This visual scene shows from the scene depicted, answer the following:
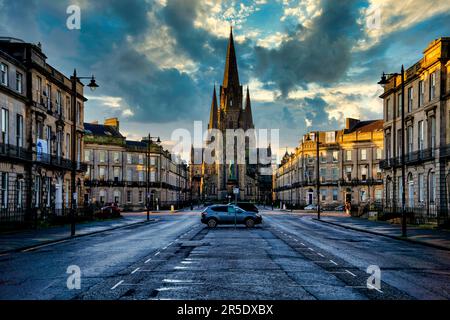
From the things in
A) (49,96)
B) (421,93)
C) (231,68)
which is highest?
(231,68)

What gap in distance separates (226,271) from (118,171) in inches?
2980

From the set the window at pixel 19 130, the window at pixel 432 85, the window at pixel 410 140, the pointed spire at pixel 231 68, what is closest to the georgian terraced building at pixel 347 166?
the window at pixel 410 140

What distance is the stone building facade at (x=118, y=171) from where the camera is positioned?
83.2 m

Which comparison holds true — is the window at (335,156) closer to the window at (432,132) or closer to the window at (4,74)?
the window at (432,132)

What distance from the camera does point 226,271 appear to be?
1389cm

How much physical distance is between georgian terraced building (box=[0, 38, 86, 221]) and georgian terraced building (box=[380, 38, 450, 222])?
2759 centimetres

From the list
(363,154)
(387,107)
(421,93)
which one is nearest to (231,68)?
(363,154)

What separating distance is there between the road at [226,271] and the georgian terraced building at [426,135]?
55.8ft

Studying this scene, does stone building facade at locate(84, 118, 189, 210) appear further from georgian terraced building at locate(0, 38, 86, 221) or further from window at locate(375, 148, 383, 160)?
window at locate(375, 148, 383, 160)

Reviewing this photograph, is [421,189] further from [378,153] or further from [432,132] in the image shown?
[378,153]

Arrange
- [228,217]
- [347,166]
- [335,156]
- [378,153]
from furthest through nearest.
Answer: [335,156]
[347,166]
[378,153]
[228,217]

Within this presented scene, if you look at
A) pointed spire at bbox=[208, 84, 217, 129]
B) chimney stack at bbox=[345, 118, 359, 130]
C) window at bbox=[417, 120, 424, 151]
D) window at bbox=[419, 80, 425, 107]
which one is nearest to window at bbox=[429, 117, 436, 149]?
window at bbox=[417, 120, 424, 151]

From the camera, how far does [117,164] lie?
86.3 m

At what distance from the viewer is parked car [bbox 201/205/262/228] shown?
3581cm
